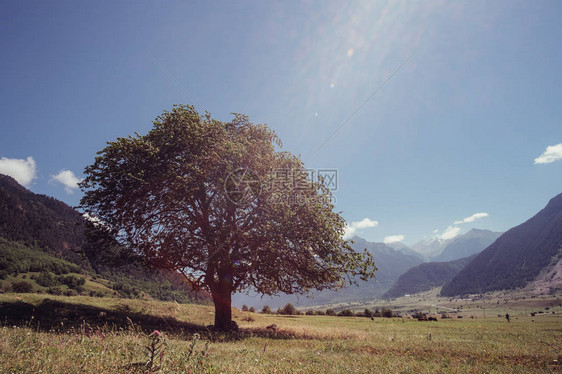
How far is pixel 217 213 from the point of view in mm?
20531

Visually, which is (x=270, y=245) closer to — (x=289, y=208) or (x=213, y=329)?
(x=289, y=208)

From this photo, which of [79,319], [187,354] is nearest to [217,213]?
[79,319]

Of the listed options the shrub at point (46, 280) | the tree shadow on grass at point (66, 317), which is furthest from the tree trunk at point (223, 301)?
the shrub at point (46, 280)

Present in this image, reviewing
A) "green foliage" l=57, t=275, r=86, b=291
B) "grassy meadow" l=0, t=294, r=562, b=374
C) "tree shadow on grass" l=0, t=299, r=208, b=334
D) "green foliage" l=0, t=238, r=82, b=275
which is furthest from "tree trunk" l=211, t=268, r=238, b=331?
"green foliage" l=0, t=238, r=82, b=275

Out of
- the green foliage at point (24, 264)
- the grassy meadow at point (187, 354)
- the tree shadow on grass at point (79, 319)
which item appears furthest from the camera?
the green foliage at point (24, 264)

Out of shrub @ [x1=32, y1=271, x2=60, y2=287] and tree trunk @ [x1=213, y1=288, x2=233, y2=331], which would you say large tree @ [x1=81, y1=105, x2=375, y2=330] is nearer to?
tree trunk @ [x1=213, y1=288, x2=233, y2=331]

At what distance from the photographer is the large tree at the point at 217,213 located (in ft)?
59.4

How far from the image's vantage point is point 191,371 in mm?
6164

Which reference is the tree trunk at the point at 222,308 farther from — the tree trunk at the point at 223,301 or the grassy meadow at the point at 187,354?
the grassy meadow at the point at 187,354

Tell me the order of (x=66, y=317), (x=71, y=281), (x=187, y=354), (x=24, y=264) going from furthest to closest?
1. (x=24, y=264)
2. (x=71, y=281)
3. (x=66, y=317)
4. (x=187, y=354)

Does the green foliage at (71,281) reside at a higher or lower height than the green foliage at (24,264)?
lower

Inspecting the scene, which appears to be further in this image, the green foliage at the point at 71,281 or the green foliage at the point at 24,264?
the green foliage at the point at 24,264

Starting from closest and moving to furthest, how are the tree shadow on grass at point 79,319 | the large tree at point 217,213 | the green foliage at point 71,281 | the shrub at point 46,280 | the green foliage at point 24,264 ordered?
the tree shadow on grass at point 79,319 < the large tree at point 217,213 < the shrub at point 46,280 < the green foliage at point 71,281 < the green foliage at point 24,264

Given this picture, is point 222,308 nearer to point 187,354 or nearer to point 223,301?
point 223,301
